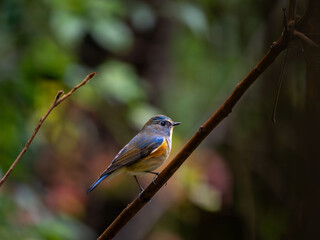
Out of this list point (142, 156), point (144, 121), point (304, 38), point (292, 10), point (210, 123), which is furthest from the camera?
point (144, 121)

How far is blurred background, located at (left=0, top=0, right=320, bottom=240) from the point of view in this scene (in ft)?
10.0

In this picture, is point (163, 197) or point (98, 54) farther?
point (98, 54)

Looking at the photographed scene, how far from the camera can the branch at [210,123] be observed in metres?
1.31

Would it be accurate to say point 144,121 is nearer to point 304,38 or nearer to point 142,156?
point 142,156

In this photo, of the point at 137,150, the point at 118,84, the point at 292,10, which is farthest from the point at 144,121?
the point at 292,10

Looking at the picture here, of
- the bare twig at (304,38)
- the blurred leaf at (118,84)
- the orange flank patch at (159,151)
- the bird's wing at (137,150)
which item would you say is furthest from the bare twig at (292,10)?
the blurred leaf at (118,84)

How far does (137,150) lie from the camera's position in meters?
3.15

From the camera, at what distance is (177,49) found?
8.04m

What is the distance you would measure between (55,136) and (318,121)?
13.3 feet

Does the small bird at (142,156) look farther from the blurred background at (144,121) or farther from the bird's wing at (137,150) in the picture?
the blurred background at (144,121)

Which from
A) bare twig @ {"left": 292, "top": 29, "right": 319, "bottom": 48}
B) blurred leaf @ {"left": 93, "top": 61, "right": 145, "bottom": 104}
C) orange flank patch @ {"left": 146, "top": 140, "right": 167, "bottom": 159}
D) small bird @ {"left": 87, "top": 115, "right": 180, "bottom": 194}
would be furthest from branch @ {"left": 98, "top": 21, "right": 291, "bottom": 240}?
blurred leaf @ {"left": 93, "top": 61, "right": 145, "bottom": 104}

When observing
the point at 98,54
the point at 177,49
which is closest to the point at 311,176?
the point at 98,54

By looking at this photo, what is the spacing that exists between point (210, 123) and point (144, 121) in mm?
2418

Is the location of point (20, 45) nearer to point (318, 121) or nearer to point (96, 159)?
point (96, 159)
